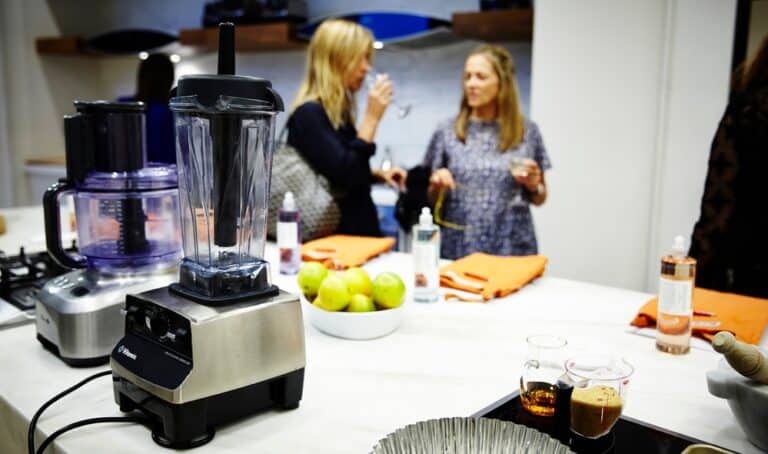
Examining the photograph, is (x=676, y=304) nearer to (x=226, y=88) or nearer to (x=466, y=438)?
(x=466, y=438)

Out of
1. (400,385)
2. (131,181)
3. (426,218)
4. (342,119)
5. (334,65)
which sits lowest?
(400,385)

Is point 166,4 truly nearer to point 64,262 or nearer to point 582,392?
point 64,262

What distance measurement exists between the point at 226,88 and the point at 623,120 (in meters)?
2.38

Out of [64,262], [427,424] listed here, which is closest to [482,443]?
[427,424]

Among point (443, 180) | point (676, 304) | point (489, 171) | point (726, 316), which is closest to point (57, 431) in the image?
point (676, 304)

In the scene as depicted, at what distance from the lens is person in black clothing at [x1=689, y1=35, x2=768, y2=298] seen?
1631 mm

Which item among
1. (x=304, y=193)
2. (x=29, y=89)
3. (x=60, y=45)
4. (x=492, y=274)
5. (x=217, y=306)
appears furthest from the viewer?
(x=29, y=89)

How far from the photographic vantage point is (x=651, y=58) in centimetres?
278

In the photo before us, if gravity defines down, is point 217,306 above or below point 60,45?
below

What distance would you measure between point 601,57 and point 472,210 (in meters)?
0.95

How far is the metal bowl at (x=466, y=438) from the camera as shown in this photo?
0.77 meters

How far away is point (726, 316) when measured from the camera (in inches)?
52.8

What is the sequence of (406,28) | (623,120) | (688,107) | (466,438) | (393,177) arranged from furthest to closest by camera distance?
(406,28) → (623,120) → (688,107) → (393,177) → (466,438)

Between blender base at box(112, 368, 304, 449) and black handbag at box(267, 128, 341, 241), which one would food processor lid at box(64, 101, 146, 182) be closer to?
blender base at box(112, 368, 304, 449)
